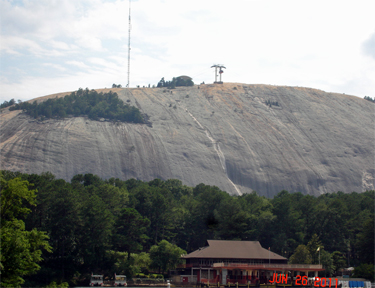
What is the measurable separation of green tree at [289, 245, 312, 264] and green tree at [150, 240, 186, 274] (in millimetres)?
18753

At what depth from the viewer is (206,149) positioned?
17150 centimetres

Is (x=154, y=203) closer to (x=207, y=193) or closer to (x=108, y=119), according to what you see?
(x=207, y=193)

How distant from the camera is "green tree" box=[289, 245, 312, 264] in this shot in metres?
78.3

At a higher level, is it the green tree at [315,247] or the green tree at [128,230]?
the green tree at [128,230]

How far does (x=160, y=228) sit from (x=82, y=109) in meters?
106

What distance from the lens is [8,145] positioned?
152500 mm

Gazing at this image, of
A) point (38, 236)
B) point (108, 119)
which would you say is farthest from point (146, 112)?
point (38, 236)

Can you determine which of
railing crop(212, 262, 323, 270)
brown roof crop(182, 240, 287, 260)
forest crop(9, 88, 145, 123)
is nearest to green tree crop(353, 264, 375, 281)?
railing crop(212, 262, 323, 270)

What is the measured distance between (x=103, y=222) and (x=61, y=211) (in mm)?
6581

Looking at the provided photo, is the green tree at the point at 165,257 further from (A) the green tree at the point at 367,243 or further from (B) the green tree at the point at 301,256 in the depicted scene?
(A) the green tree at the point at 367,243

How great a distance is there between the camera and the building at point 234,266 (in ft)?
240

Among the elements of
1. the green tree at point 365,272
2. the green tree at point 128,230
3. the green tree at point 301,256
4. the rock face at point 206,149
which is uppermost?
the rock face at point 206,149

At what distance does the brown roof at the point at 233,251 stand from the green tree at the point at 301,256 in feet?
9.88

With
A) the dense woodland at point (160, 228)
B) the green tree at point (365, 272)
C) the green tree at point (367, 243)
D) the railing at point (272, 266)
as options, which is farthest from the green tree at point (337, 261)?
the railing at point (272, 266)
